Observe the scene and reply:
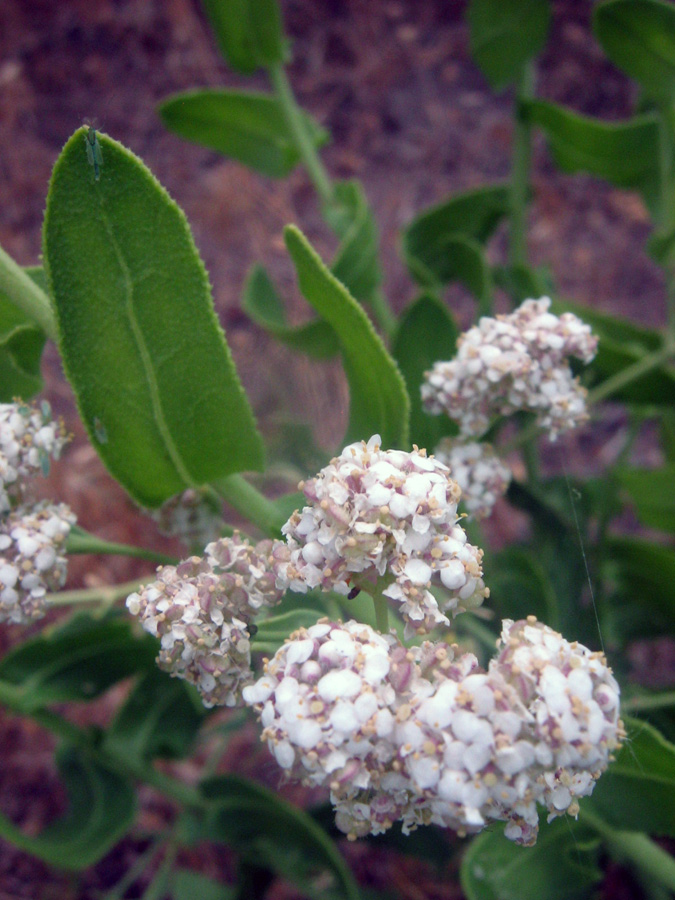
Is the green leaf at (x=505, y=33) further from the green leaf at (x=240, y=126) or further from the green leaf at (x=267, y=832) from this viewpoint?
→ the green leaf at (x=267, y=832)

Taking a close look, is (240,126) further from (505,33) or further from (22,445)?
(22,445)

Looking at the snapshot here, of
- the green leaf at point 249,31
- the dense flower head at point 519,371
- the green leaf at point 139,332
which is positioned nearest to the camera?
the green leaf at point 139,332

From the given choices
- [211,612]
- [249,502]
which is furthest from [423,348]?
[211,612]

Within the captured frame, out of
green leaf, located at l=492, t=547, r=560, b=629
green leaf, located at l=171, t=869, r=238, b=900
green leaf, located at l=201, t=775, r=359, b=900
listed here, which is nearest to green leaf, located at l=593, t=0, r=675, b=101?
green leaf, located at l=492, t=547, r=560, b=629

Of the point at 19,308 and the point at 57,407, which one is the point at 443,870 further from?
the point at 57,407

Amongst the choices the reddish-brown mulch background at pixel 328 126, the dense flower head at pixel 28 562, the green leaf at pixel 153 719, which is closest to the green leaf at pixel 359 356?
the dense flower head at pixel 28 562

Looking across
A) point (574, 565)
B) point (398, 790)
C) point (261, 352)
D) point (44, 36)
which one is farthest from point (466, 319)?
point (398, 790)
